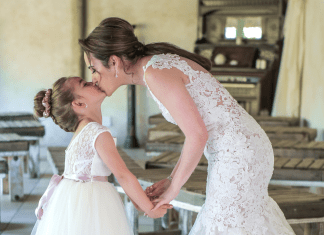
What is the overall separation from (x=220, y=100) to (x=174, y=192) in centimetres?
38

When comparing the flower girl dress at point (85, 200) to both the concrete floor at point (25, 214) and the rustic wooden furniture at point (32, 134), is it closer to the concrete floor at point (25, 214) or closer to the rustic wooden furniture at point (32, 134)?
the concrete floor at point (25, 214)

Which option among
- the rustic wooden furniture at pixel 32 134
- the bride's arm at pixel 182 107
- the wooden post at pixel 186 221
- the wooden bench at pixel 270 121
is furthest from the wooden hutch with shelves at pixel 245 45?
the bride's arm at pixel 182 107

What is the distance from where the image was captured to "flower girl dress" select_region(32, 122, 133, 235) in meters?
Result: 1.68

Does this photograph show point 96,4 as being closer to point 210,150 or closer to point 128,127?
point 128,127

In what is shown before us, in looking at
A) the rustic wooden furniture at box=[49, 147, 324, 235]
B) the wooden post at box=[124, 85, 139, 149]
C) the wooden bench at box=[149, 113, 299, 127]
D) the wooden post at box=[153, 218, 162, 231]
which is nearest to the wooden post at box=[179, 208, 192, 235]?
the rustic wooden furniture at box=[49, 147, 324, 235]

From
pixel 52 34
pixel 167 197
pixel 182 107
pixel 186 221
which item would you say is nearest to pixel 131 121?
pixel 52 34

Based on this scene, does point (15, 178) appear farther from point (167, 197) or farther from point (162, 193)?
point (167, 197)

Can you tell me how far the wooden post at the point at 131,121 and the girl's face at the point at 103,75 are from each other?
218 inches

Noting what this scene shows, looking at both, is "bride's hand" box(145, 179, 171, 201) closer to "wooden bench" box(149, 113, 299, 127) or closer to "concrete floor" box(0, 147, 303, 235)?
"concrete floor" box(0, 147, 303, 235)

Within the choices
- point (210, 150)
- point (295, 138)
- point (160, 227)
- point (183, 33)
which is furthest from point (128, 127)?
point (210, 150)

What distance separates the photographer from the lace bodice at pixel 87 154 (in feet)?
5.65

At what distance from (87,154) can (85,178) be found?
0.33 ft

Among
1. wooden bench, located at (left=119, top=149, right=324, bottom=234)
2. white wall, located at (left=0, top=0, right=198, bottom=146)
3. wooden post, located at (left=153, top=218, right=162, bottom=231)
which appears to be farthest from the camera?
white wall, located at (left=0, top=0, right=198, bottom=146)

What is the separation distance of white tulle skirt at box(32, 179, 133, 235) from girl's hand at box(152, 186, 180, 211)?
17cm
